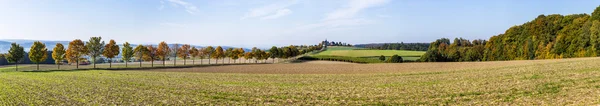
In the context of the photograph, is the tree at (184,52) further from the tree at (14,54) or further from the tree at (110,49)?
the tree at (14,54)

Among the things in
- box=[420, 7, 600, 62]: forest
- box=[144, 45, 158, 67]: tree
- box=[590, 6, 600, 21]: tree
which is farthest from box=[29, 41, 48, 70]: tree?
box=[590, 6, 600, 21]: tree

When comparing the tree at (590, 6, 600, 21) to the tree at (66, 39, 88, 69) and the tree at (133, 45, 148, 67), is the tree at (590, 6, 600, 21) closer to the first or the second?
the tree at (133, 45, 148, 67)

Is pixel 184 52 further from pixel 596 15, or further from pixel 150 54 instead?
pixel 596 15

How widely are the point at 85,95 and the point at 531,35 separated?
4284 inches

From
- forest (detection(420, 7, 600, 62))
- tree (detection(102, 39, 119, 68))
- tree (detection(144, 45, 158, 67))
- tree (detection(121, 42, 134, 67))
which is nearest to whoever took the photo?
forest (detection(420, 7, 600, 62))

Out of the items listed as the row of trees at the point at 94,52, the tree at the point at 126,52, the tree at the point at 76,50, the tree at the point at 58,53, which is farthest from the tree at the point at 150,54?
the tree at the point at 58,53

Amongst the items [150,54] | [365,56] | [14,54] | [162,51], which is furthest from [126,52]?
[365,56]

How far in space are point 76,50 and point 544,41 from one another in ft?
376

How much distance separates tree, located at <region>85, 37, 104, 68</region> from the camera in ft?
251

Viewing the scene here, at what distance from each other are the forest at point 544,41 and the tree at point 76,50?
320ft

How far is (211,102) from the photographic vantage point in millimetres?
18672

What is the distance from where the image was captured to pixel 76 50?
2872 inches

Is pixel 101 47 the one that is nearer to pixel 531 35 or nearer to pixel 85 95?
pixel 85 95

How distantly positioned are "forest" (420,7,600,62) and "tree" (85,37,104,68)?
A: 310 feet
